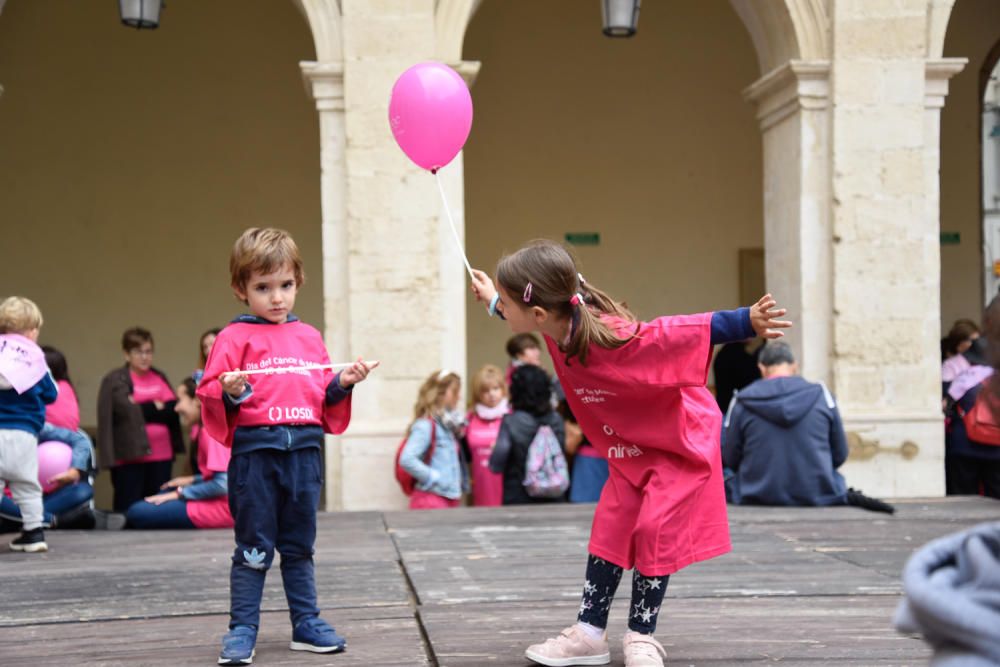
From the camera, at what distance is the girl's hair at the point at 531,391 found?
779 centimetres

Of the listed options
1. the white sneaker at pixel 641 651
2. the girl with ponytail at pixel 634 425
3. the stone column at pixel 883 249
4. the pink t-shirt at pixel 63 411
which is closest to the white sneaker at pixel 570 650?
the girl with ponytail at pixel 634 425

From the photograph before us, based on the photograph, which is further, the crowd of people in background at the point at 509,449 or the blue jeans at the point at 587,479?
the blue jeans at the point at 587,479

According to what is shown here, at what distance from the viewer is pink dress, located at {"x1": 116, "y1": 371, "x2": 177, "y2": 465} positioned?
30.6 feet

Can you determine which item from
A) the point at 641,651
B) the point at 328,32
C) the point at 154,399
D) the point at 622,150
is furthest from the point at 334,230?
the point at 641,651

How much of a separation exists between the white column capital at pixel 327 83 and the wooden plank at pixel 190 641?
472 centimetres

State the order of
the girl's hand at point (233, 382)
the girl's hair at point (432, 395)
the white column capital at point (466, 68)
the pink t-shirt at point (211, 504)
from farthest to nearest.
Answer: the white column capital at point (466, 68), the girl's hair at point (432, 395), the pink t-shirt at point (211, 504), the girl's hand at point (233, 382)

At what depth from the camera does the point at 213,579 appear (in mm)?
5418

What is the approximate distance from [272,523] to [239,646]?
0.38 metres

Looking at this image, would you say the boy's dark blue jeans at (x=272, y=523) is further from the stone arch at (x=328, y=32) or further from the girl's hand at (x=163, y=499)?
the stone arch at (x=328, y=32)

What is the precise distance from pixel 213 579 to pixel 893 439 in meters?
5.17

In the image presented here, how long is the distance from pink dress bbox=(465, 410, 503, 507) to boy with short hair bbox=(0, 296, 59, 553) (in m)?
2.80

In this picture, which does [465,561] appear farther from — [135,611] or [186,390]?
[186,390]

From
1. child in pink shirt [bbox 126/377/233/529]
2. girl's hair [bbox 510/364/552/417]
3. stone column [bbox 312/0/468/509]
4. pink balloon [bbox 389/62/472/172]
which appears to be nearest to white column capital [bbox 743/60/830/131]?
stone column [bbox 312/0/468/509]

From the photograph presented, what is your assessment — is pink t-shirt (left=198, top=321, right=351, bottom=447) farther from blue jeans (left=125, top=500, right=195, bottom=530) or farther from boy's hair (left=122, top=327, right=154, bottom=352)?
boy's hair (left=122, top=327, right=154, bottom=352)
